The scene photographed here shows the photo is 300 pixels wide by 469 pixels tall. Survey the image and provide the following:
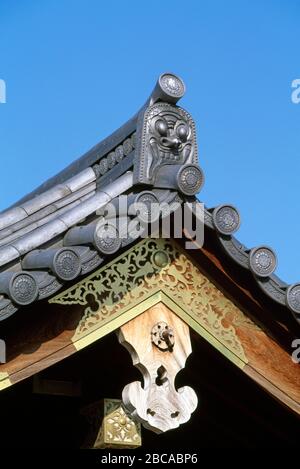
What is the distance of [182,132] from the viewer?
5387 millimetres

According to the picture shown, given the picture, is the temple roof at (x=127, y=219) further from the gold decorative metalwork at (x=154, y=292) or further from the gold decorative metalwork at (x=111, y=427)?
the gold decorative metalwork at (x=111, y=427)

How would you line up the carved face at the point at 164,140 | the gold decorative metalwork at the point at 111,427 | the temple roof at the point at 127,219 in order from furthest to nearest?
1. the gold decorative metalwork at the point at 111,427
2. the carved face at the point at 164,140
3. the temple roof at the point at 127,219

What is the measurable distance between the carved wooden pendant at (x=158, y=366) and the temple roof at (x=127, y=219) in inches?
18.5

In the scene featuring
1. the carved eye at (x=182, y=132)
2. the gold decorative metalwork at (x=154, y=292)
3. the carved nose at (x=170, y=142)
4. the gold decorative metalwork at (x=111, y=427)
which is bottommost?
the gold decorative metalwork at (x=111, y=427)

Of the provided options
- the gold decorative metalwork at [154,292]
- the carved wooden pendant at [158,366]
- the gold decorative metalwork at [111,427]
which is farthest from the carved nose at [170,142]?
the gold decorative metalwork at [111,427]

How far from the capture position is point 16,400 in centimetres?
630

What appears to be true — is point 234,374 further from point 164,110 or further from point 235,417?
point 164,110

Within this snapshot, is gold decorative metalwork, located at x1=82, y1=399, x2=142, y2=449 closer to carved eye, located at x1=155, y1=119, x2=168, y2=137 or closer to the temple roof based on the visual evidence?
the temple roof

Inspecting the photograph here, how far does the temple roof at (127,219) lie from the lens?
4.68 metres

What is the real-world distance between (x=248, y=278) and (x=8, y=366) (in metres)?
1.38

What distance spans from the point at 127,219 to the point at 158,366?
80cm

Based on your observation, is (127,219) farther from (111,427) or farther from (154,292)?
(111,427)

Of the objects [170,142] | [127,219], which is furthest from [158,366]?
[170,142]
